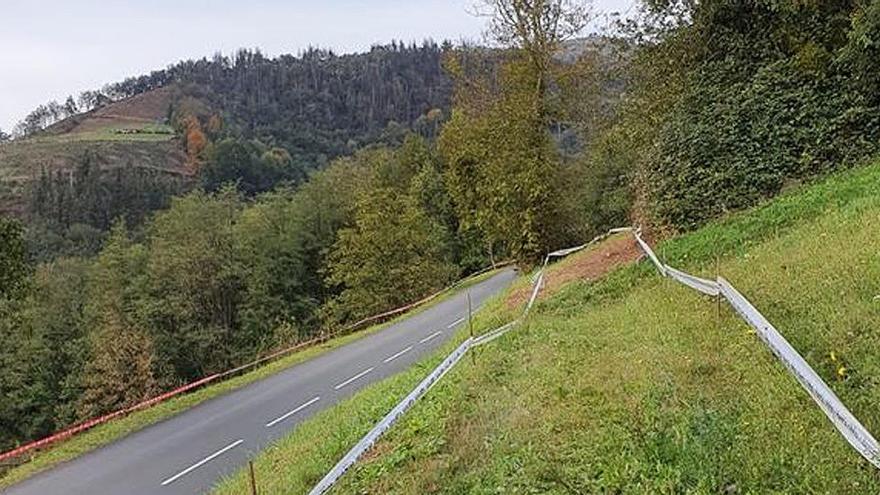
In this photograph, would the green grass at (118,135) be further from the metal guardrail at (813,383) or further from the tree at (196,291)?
the metal guardrail at (813,383)

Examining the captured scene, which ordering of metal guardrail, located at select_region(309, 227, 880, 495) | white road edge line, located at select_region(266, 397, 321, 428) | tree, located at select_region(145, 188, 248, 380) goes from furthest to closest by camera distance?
tree, located at select_region(145, 188, 248, 380) → white road edge line, located at select_region(266, 397, 321, 428) → metal guardrail, located at select_region(309, 227, 880, 495)

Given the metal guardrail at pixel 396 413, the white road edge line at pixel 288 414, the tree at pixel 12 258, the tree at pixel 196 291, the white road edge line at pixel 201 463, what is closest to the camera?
the metal guardrail at pixel 396 413

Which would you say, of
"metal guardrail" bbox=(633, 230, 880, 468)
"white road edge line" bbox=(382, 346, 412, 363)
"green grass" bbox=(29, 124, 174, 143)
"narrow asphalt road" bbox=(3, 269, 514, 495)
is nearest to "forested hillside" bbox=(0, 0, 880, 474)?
"narrow asphalt road" bbox=(3, 269, 514, 495)

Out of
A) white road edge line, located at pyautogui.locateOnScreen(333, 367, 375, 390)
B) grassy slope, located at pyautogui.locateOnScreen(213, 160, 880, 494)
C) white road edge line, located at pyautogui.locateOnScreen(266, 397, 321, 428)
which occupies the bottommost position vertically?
white road edge line, located at pyautogui.locateOnScreen(333, 367, 375, 390)

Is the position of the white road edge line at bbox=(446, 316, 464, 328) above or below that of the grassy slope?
below

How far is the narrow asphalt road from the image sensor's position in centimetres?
1224

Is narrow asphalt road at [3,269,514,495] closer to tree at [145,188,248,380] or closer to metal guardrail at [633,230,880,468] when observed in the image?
metal guardrail at [633,230,880,468]

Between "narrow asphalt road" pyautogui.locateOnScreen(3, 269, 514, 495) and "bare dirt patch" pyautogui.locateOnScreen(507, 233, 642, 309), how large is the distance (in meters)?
3.29

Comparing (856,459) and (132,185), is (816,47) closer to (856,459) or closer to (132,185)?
(856,459)

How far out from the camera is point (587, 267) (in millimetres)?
17297

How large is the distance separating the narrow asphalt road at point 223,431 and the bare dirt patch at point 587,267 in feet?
10.8

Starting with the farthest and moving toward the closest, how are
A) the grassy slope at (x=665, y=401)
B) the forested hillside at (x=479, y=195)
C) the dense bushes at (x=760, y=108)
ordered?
the forested hillside at (x=479, y=195)
the dense bushes at (x=760, y=108)
the grassy slope at (x=665, y=401)

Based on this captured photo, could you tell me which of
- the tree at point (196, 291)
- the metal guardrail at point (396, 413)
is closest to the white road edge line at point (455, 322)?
the metal guardrail at point (396, 413)

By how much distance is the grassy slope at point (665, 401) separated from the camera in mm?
4477
